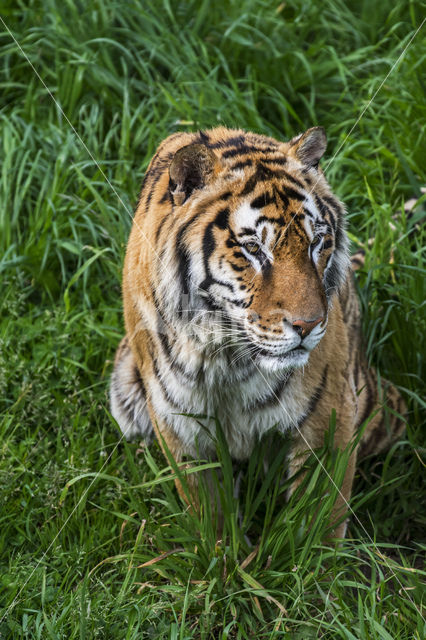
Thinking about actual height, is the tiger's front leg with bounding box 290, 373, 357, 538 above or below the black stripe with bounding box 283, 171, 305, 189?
below

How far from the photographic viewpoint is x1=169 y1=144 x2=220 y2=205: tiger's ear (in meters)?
2.63

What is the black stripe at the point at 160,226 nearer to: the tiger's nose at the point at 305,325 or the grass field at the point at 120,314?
the grass field at the point at 120,314

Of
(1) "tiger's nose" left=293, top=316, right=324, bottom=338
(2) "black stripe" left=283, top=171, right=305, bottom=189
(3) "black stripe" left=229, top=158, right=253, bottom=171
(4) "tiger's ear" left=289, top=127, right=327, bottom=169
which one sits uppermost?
(4) "tiger's ear" left=289, top=127, right=327, bottom=169

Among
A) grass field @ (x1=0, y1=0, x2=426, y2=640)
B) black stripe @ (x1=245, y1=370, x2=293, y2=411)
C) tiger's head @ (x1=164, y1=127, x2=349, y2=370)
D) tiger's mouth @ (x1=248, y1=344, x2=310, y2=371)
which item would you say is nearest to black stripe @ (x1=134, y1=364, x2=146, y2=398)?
grass field @ (x1=0, y1=0, x2=426, y2=640)

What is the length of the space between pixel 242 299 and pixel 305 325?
23cm

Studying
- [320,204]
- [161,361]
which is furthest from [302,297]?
[161,361]

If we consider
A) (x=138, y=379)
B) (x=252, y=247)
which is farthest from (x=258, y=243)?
(x=138, y=379)

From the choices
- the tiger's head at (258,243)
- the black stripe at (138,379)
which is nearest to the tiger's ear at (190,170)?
the tiger's head at (258,243)

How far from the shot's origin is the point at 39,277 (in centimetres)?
432

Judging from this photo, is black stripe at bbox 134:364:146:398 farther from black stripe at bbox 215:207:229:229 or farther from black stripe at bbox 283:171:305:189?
black stripe at bbox 283:171:305:189

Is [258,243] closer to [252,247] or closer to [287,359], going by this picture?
[252,247]

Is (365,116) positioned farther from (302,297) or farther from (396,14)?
(302,297)

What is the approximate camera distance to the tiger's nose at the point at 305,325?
256cm

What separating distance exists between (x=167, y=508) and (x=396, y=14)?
3.48 m
